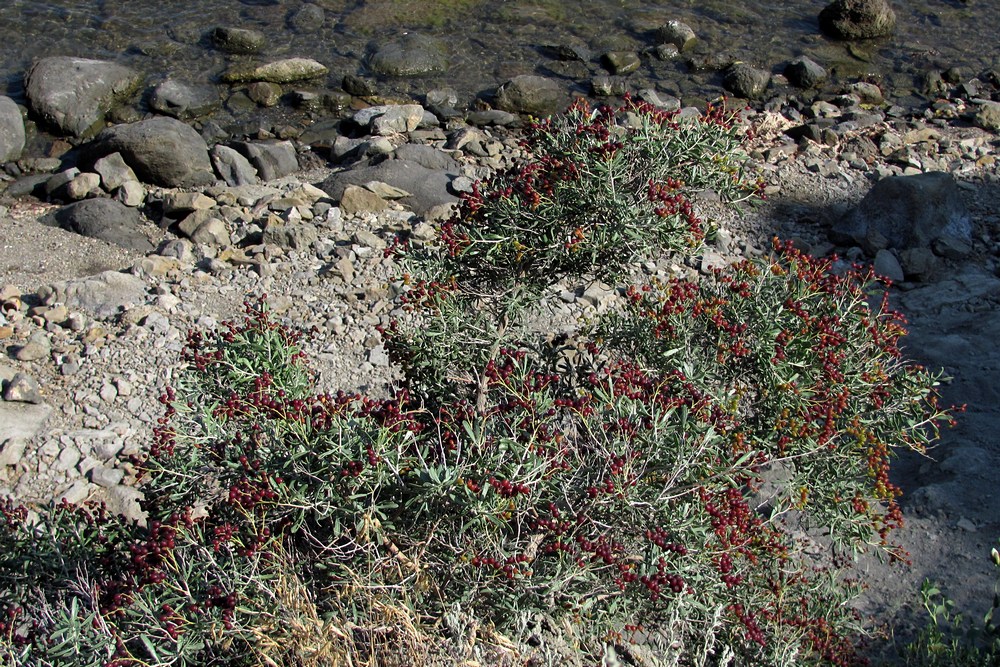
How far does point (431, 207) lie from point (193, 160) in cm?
265

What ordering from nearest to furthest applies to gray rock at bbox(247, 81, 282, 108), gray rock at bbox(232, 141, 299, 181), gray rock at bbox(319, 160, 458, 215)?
gray rock at bbox(319, 160, 458, 215) < gray rock at bbox(232, 141, 299, 181) < gray rock at bbox(247, 81, 282, 108)

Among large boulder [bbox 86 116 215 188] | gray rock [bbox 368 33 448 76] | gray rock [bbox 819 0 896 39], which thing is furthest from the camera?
gray rock [bbox 819 0 896 39]

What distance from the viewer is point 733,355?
3.64 m

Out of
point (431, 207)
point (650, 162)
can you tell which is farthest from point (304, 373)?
point (431, 207)

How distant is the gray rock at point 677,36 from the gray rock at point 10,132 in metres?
8.25

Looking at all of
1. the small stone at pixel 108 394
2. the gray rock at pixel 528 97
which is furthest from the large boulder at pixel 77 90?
the small stone at pixel 108 394

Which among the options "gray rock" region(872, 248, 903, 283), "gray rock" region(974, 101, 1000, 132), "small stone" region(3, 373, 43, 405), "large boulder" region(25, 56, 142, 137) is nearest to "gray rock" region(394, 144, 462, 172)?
"large boulder" region(25, 56, 142, 137)

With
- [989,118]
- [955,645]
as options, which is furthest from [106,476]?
[989,118]

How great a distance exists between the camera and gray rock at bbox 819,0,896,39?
13.3 meters

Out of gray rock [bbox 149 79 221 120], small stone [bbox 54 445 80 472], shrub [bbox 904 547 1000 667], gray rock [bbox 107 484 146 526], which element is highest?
shrub [bbox 904 547 1000 667]

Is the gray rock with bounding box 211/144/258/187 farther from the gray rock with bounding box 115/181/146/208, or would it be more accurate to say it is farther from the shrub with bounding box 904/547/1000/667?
the shrub with bounding box 904/547/1000/667

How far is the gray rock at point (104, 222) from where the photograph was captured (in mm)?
7762

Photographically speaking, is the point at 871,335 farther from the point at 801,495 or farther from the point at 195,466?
the point at 195,466

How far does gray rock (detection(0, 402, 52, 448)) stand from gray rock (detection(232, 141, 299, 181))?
4.21 meters
